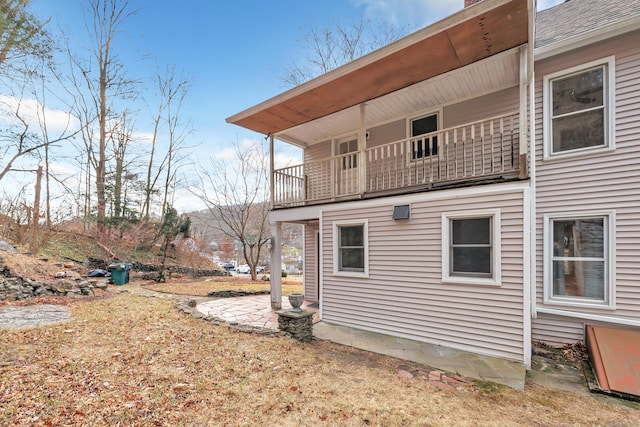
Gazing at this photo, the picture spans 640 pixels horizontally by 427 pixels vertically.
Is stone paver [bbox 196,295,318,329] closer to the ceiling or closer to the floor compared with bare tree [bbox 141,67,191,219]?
closer to the floor

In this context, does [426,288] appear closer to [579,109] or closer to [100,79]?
[579,109]

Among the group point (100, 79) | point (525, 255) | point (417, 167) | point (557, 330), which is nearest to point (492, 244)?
point (525, 255)

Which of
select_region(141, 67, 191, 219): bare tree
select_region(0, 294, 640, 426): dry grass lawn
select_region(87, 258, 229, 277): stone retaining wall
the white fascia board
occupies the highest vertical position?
select_region(141, 67, 191, 219): bare tree

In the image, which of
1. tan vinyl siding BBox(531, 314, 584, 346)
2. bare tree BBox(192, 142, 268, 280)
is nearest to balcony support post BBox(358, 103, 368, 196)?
tan vinyl siding BBox(531, 314, 584, 346)

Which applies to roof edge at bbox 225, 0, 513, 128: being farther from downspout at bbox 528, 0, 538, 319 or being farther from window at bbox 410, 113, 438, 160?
window at bbox 410, 113, 438, 160

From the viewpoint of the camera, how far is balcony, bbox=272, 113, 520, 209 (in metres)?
5.07

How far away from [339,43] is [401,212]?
1266 cm

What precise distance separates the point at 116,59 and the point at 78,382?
65.4ft

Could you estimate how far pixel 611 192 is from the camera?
4773 mm

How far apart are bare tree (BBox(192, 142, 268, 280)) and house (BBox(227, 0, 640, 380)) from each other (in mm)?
10129

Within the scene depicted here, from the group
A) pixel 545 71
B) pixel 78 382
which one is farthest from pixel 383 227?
pixel 78 382

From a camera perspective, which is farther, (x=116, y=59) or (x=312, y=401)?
(x=116, y=59)

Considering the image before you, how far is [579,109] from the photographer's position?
520 cm

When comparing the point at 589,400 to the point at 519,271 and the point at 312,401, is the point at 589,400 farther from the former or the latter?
the point at 312,401
